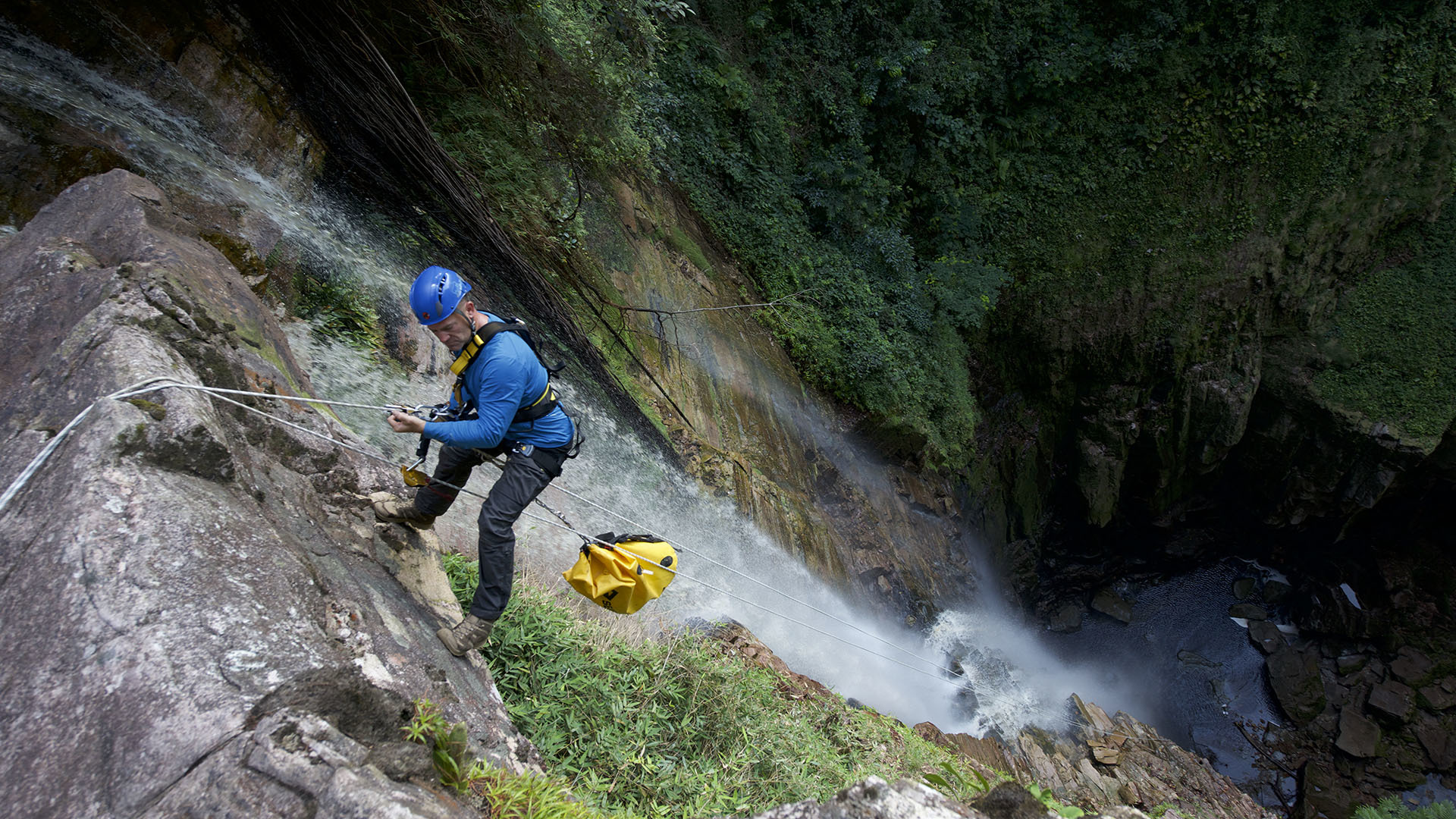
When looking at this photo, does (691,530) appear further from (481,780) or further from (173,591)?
(173,591)

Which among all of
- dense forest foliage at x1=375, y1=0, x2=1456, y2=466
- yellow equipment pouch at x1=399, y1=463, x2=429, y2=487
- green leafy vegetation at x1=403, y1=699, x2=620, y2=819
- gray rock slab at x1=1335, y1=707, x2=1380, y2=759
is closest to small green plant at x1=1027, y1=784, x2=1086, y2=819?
green leafy vegetation at x1=403, y1=699, x2=620, y2=819

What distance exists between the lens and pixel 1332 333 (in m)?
11.8

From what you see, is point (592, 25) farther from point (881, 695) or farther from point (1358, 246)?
point (1358, 246)

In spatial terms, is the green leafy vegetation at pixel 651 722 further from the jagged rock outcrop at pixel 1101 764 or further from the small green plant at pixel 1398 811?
the small green plant at pixel 1398 811

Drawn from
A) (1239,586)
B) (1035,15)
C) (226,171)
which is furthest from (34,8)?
(1239,586)

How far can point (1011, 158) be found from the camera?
11812 millimetres

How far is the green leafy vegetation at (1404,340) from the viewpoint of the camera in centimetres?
1120

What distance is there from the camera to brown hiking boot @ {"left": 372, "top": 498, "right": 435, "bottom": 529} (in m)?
3.10

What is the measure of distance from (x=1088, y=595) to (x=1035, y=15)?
11041 millimetres

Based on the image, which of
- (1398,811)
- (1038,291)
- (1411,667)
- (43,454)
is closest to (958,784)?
(43,454)

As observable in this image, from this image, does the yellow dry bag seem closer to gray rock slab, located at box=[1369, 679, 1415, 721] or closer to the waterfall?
the waterfall

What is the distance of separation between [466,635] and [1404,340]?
1518 centimetres

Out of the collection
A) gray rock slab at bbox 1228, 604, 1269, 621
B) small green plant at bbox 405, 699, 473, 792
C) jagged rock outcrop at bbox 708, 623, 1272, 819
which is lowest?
gray rock slab at bbox 1228, 604, 1269, 621

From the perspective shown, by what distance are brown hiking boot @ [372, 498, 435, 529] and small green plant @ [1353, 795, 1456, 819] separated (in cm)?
1310
